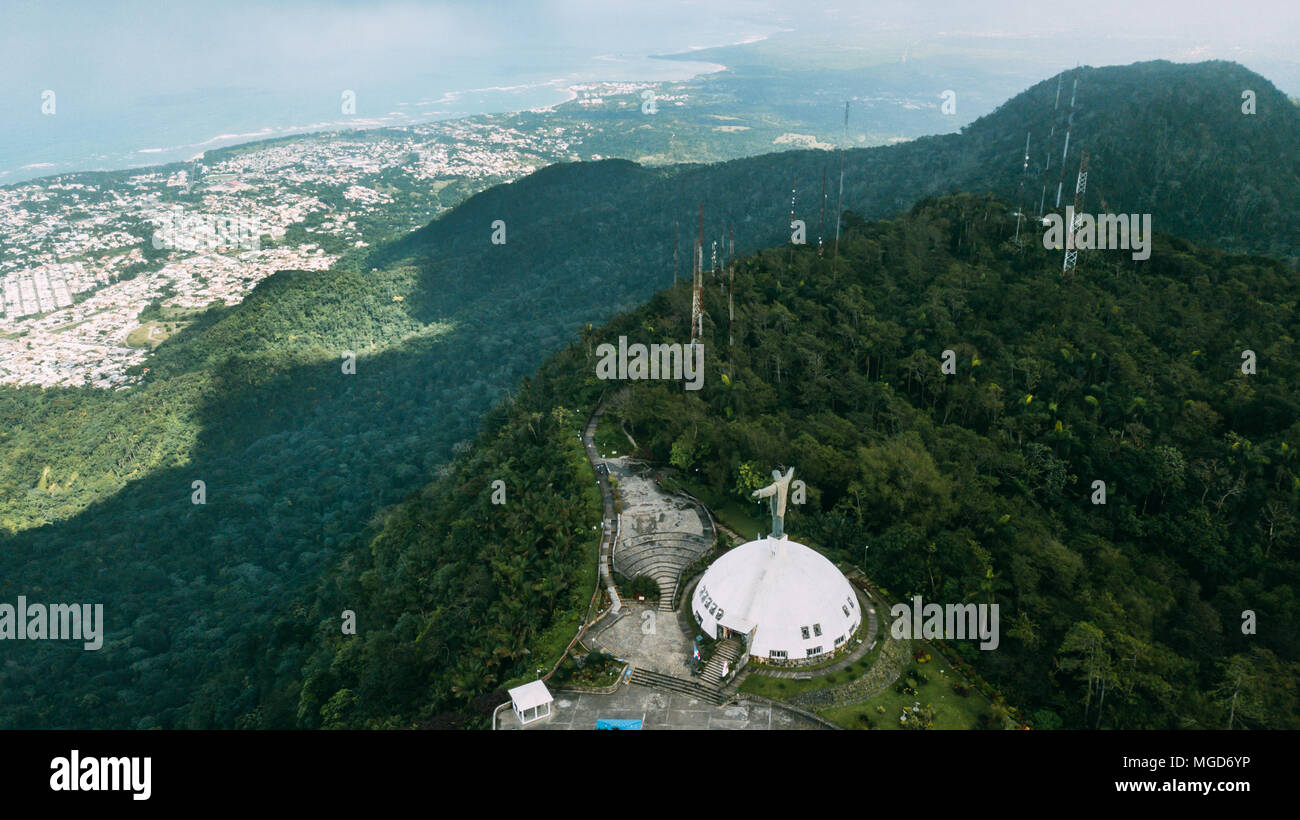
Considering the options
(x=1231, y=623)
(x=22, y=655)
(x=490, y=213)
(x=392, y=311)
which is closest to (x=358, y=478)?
(x=22, y=655)

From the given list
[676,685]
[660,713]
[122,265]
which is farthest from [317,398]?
[122,265]

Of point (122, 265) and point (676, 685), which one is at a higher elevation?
point (122, 265)

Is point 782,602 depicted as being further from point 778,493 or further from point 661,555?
point 661,555

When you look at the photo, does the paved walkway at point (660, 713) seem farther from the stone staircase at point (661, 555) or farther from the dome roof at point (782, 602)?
the stone staircase at point (661, 555)

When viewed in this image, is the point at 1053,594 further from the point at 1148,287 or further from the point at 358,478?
the point at 358,478

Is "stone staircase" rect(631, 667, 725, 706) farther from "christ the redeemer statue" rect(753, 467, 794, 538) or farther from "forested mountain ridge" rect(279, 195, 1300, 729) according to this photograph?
"christ the redeemer statue" rect(753, 467, 794, 538)

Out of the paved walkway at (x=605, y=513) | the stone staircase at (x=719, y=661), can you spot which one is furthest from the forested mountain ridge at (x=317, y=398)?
the stone staircase at (x=719, y=661)
